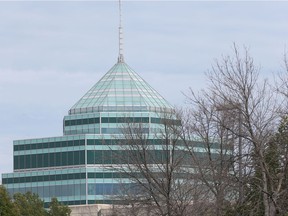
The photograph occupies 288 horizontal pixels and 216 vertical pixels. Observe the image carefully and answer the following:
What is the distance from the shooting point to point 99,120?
135 meters

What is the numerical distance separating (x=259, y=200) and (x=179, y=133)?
891cm

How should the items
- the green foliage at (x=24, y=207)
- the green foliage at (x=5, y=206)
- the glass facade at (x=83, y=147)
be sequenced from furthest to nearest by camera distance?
1. the glass facade at (x=83, y=147)
2. the green foliage at (x=24, y=207)
3. the green foliage at (x=5, y=206)

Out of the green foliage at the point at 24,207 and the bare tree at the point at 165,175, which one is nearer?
the bare tree at the point at 165,175

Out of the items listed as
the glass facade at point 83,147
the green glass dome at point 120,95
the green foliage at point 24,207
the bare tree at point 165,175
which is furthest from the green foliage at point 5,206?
the green glass dome at point 120,95

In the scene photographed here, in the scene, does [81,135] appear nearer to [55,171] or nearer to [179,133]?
[55,171]

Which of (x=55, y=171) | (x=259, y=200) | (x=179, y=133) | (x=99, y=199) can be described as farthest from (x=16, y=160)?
(x=259, y=200)

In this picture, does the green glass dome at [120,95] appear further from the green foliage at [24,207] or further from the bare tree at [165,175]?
the bare tree at [165,175]

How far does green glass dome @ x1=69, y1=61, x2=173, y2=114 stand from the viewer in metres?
136

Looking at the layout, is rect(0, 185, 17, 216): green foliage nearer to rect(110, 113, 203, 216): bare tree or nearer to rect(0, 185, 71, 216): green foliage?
rect(0, 185, 71, 216): green foliage

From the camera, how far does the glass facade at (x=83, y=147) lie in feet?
424

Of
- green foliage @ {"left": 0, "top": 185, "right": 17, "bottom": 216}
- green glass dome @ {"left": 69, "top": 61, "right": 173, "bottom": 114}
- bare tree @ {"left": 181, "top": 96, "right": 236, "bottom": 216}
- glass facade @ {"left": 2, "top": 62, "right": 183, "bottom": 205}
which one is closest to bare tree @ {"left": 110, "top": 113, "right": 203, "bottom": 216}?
bare tree @ {"left": 181, "top": 96, "right": 236, "bottom": 216}

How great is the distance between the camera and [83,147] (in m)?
132

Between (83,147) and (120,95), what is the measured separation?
411 inches

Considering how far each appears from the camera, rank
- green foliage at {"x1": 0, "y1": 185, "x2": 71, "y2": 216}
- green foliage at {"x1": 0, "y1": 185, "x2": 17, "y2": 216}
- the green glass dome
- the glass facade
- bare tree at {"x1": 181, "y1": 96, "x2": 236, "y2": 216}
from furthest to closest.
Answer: the green glass dome < the glass facade < green foliage at {"x1": 0, "y1": 185, "x2": 71, "y2": 216} < green foliage at {"x1": 0, "y1": 185, "x2": 17, "y2": 216} < bare tree at {"x1": 181, "y1": 96, "x2": 236, "y2": 216}
